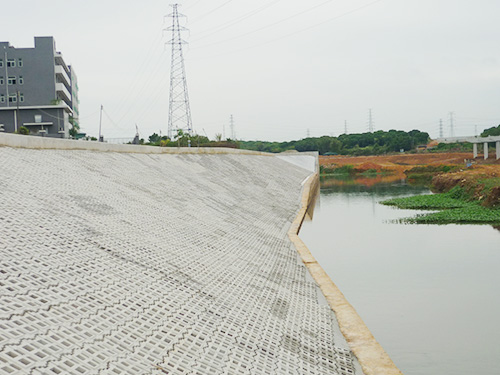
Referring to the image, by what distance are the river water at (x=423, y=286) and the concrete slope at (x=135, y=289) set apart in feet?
4.24

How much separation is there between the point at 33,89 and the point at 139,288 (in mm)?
46953

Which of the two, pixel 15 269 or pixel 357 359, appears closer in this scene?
pixel 15 269

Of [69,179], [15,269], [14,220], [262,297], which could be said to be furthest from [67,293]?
[69,179]

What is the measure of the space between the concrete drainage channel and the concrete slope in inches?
0.7

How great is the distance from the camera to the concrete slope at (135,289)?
12.1ft

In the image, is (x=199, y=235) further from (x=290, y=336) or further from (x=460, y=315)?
(x=460, y=315)

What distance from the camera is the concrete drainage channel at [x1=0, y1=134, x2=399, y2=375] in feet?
12.2

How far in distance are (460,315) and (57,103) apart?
1700 inches

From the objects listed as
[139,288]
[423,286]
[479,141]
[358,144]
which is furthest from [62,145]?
[358,144]

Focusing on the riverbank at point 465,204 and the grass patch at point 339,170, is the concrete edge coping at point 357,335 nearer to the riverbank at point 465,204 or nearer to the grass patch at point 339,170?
the riverbank at point 465,204

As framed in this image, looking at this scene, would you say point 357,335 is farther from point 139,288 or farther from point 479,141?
point 479,141

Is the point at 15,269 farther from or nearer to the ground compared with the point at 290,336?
farther from the ground

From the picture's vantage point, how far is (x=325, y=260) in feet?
41.6

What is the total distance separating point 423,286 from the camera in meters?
10.0
